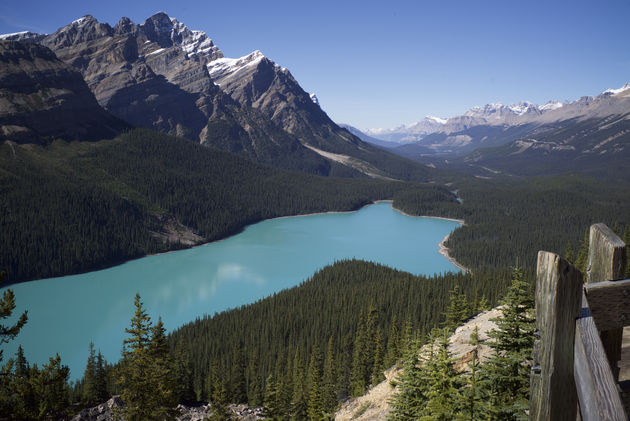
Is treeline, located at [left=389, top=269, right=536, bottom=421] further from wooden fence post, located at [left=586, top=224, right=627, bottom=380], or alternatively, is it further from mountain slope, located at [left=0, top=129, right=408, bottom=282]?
mountain slope, located at [left=0, top=129, right=408, bottom=282]

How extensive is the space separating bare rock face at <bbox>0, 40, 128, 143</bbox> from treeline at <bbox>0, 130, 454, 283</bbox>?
6.67m

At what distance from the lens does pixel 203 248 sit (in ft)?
406

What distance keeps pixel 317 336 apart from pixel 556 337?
55.4 metres

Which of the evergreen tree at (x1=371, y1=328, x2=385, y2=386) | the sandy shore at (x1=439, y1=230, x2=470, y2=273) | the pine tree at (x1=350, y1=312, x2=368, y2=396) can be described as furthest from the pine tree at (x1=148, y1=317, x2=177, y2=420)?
the sandy shore at (x1=439, y1=230, x2=470, y2=273)

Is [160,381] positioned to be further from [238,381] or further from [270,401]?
[238,381]

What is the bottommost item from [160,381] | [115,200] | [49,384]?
[160,381]

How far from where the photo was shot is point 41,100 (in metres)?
145

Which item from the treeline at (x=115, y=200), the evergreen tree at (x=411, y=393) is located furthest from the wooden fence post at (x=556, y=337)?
the treeline at (x=115, y=200)

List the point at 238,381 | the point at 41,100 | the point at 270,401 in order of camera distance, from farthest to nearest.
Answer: the point at 41,100 → the point at 238,381 → the point at 270,401

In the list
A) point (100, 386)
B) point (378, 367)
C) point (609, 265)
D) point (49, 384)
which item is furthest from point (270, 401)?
point (609, 265)

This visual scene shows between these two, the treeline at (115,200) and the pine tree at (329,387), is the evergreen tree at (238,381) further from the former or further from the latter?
the treeline at (115,200)

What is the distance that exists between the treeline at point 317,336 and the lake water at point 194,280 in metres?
15.7

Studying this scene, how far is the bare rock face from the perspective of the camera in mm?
135625

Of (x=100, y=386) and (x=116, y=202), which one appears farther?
(x=116, y=202)
